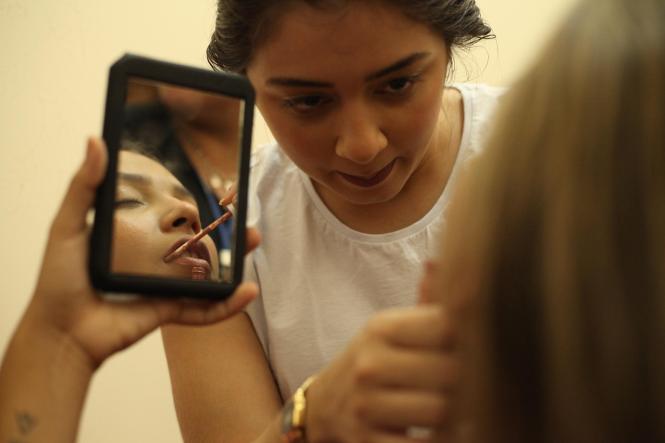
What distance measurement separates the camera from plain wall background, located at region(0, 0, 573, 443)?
1.45 metres

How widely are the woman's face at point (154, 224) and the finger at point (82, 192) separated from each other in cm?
3

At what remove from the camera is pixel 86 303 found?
1.87ft

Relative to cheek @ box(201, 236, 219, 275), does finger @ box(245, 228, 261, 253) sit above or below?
above

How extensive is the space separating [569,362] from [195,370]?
0.52 m

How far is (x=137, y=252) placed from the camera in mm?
621

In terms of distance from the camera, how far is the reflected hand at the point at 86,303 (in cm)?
54

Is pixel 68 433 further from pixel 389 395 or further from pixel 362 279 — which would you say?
pixel 362 279

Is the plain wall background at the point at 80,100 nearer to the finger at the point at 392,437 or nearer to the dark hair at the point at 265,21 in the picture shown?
the dark hair at the point at 265,21

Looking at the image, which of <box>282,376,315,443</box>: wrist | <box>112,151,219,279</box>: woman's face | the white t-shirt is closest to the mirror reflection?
<box>112,151,219,279</box>: woman's face

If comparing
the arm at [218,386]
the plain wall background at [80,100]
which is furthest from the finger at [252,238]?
the plain wall background at [80,100]

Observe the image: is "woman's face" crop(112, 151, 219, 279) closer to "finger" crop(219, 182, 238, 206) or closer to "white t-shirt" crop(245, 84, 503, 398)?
"finger" crop(219, 182, 238, 206)

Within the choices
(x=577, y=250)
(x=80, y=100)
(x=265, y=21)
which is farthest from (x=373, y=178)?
(x=80, y=100)

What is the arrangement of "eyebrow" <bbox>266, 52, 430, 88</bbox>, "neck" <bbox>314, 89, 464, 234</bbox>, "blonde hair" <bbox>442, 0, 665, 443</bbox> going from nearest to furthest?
"blonde hair" <bbox>442, 0, 665, 443</bbox> → "eyebrow" <bbox>266, 52, 430, 88</bbox> → "neck" <bbox>314, 89, 464, 234</bbox>

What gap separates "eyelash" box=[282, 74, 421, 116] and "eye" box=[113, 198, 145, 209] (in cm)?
19
